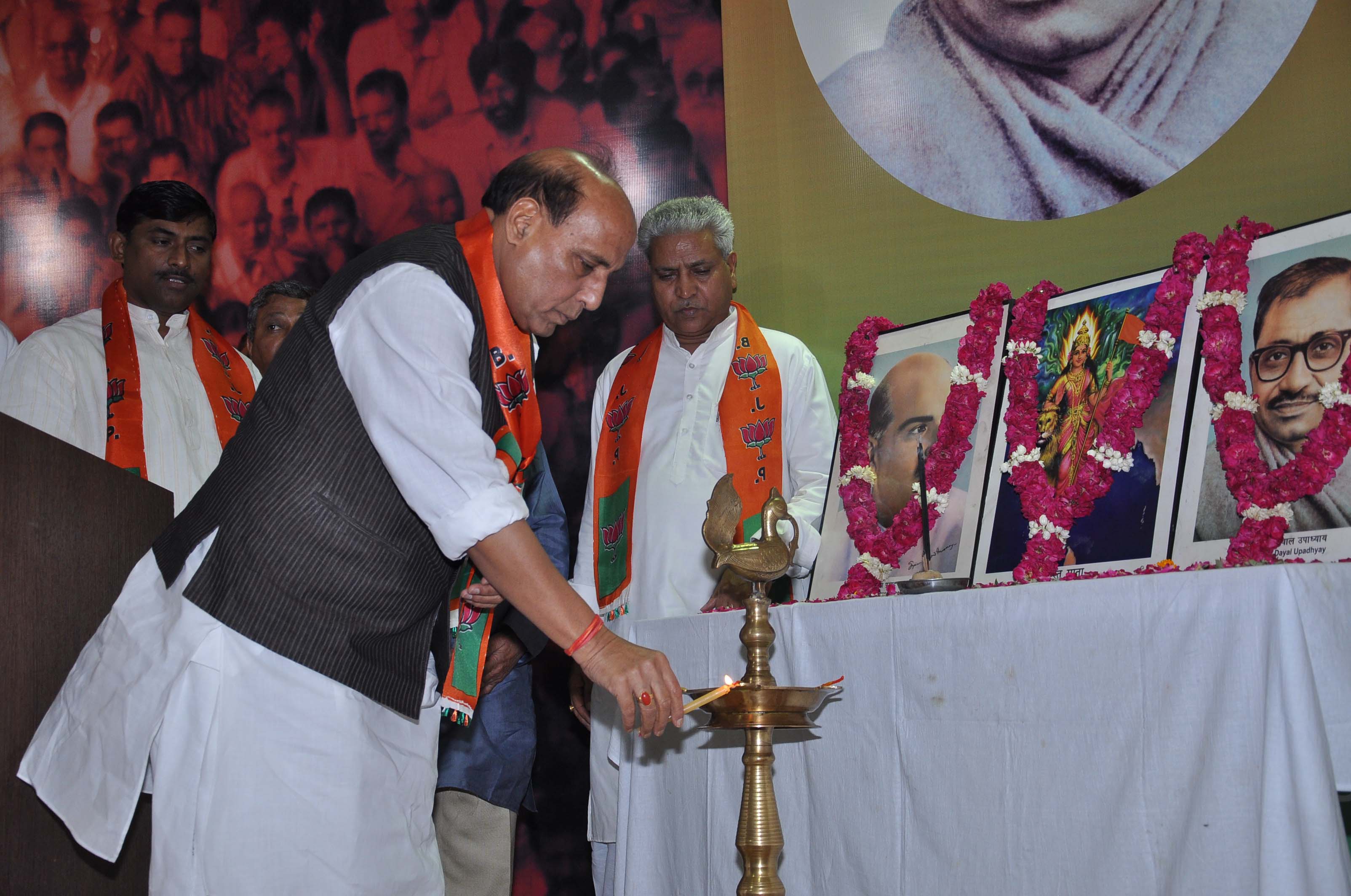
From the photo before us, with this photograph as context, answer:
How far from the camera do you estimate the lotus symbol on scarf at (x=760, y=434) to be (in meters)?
3.66

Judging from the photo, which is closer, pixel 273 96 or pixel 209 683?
pixel 209 683

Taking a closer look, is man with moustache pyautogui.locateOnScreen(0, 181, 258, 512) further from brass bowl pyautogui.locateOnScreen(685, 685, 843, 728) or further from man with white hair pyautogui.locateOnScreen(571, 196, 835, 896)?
brass bowl pyautogui.locateOnScreen(685, 685, 843, 728)

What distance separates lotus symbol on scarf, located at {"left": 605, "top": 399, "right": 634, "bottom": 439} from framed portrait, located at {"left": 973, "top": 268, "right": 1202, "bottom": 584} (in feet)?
4.32

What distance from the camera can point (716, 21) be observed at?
14.7 ft

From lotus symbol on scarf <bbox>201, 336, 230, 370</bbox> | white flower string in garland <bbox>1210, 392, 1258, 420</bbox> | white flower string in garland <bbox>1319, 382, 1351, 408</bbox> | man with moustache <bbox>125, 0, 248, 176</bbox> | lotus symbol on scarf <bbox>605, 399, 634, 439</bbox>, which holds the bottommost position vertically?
white flower string in garland <bbox>1319, 382, 1351, 408</bbox>

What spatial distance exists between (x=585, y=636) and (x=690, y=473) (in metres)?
1.95

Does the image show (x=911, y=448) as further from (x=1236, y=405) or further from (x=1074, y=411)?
(x=1236, y=405)

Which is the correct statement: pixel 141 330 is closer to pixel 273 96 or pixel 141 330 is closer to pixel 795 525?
pixel 273 96

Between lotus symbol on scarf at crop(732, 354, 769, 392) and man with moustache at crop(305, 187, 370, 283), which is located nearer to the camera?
lotus symbol on scarf at crop(732, 354, 769, 392)

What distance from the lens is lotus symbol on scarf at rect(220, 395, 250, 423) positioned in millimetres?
4207

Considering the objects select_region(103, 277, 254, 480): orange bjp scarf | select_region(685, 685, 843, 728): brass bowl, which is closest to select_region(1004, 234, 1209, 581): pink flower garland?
select_region(685, 685, 843, 728): brass bowl

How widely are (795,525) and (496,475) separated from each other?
67cm

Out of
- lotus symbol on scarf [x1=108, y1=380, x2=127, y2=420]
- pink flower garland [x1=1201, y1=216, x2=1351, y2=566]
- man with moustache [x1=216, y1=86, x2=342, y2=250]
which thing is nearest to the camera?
pink flower garland [x1=1201, y1=216, x2=1351, y2=566]

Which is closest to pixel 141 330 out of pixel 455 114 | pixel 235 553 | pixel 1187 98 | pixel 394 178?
pixel 394 178
